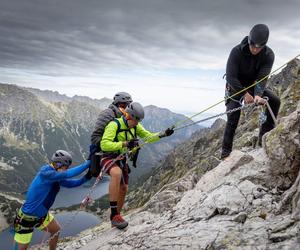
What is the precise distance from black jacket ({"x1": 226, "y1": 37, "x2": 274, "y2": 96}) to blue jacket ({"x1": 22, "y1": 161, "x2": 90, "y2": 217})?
7.11 m

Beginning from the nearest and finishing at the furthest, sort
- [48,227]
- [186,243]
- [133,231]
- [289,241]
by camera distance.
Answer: [289,241], [186,243], [133,231], [48,227]

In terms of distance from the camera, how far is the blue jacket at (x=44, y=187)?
46.6 feet

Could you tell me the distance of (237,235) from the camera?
9273 mm

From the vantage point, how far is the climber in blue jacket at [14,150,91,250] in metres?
14.3

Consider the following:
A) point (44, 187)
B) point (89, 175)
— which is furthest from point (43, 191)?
point (89, 175)

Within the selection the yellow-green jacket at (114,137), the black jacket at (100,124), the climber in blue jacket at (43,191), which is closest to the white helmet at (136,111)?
the yellow-green jacket at (114,137)

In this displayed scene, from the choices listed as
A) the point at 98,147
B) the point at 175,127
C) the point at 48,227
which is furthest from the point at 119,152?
the point at 48,227

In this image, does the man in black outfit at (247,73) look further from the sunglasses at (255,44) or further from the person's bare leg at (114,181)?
the person's bare leg at (114,181)

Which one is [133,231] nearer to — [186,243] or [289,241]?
[186,243]

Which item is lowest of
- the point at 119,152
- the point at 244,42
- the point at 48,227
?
the point at 48,227

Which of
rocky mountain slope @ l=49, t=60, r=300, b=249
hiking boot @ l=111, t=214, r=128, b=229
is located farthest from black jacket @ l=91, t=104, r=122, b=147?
rocky mountain slope @ l=49, t=60, r=300, b=249

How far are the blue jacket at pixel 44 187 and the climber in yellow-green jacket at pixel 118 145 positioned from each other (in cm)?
134

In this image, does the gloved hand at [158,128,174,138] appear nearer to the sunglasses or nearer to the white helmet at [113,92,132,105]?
the white helmet at [113,92,132,105]

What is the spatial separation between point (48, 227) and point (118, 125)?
237 inches
